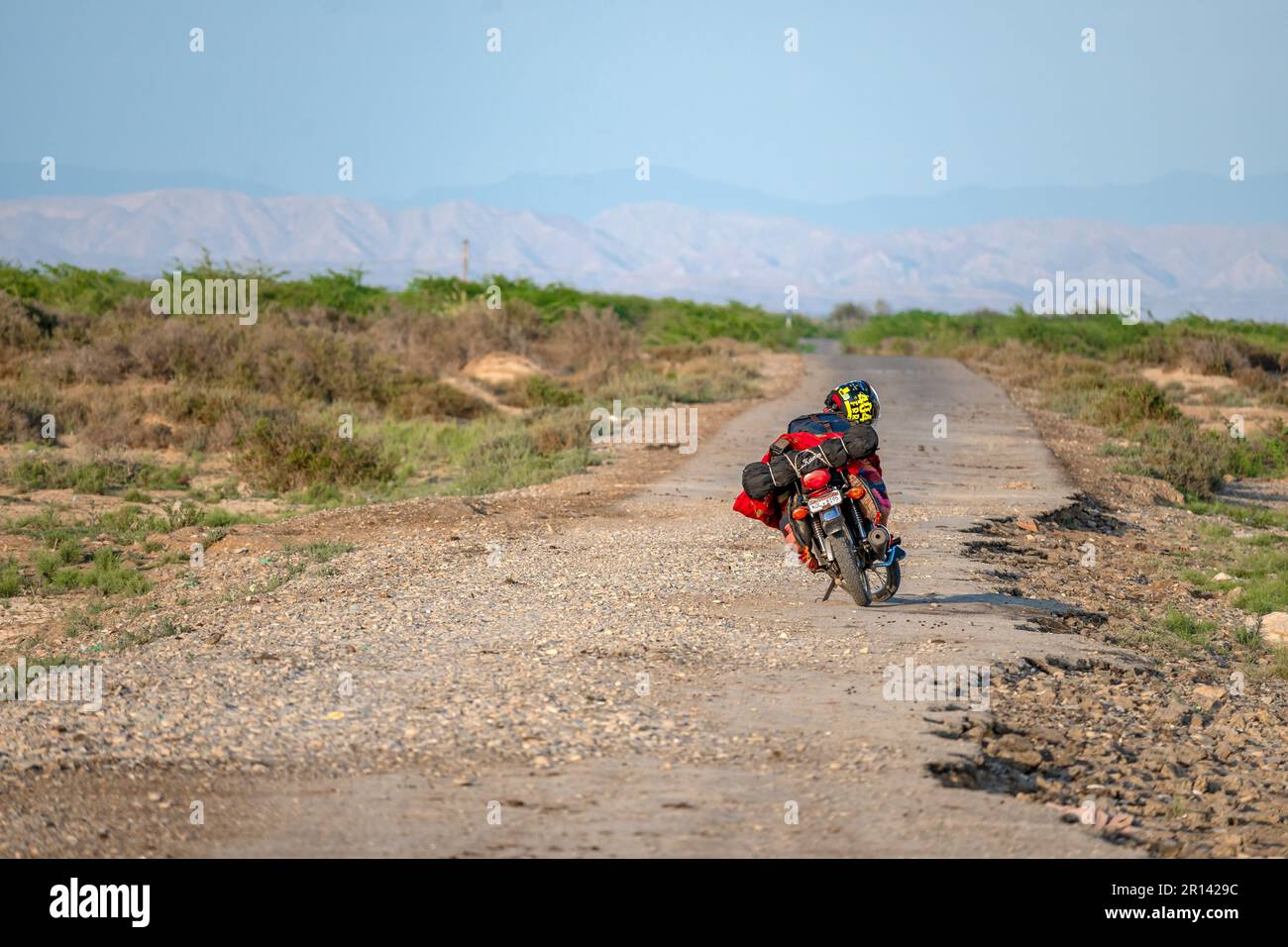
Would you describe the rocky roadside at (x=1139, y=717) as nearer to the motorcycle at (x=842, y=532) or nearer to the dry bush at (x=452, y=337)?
the motorcycle at (x=842, y=532)

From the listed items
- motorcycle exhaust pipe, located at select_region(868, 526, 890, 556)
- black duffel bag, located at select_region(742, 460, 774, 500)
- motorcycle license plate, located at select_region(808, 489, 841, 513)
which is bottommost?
motorcycle exhaust pipe, located at select_region(868, 526, 890, 556)

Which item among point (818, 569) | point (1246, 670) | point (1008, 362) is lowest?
point (1246, 670)

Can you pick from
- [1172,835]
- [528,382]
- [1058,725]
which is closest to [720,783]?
[1172,835]

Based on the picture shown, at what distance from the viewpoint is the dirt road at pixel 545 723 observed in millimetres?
5074

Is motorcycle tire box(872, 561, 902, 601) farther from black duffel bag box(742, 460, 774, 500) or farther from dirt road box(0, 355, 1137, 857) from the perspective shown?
black duffel bag box(742, 460, 774, 500)

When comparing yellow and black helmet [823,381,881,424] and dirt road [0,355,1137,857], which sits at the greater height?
yellow and black helmet [823,381,881,424]

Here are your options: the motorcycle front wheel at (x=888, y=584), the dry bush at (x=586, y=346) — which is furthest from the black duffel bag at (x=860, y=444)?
the dry bush at (x=586, y=346)

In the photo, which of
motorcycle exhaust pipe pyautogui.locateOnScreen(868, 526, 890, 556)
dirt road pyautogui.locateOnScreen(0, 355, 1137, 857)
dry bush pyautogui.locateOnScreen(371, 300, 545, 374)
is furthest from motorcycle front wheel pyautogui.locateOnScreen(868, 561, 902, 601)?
dry bush pyautogui.locateOnScreen(371, 300, 545, 374)

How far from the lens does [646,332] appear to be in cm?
5934

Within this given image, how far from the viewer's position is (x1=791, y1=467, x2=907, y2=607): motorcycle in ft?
29.7

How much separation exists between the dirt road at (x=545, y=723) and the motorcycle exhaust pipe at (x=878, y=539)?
489 millimetres

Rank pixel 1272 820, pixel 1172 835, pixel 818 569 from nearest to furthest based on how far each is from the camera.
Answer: pixel 1172 835 → pixel 1272 820 → pixel 818 569
